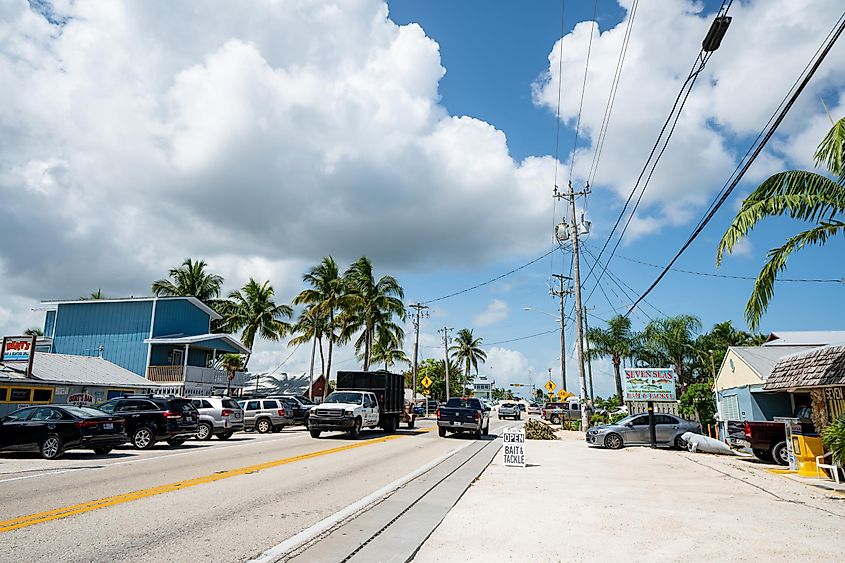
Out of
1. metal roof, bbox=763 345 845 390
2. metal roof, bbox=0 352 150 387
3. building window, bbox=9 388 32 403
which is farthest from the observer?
metal roof, bbox=0 352 150 387

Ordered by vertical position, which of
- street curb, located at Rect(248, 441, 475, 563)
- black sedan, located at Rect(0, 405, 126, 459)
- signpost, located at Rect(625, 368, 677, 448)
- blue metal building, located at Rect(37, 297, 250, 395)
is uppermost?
blue metal building, located at Rect(37, 297, 250, 395)

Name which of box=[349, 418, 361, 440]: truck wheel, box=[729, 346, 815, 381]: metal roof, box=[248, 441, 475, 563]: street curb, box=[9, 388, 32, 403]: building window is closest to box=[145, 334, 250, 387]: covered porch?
box=[9, 388, 32, 403]: building window

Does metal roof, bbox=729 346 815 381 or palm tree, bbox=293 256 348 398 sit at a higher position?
palm tree, bbox=293 256 348 398

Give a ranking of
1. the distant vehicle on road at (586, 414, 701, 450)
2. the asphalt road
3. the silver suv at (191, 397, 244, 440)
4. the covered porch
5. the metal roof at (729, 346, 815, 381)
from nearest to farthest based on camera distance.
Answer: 1. the asphalt road
2. the silver suv at (191, 397, 244, 440)
3. the distant vehicle on road at (586, 414, 701, 450)
4. the metal roof at (729, 346, 815, 381)
5. the covered porch

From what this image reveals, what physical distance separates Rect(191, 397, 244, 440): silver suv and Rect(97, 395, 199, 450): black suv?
2.52m

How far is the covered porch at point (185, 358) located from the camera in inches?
1485

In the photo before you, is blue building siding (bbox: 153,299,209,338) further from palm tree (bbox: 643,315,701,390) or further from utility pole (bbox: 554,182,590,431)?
palm tree (bbox: 643,315,701,390)

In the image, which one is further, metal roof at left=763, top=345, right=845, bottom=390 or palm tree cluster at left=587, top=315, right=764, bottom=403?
palm tree cluster at left=587, top=315, right=764, bottom=403

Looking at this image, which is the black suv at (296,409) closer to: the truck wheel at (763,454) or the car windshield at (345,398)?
the car windshield at (345,398)

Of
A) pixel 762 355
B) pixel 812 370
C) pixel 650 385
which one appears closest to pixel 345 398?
pixel 650 385

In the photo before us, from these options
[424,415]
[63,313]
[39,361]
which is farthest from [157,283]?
[424,415]

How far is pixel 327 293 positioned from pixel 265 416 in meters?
20.9

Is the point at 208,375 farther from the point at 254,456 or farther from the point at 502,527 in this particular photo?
the point at 502,527

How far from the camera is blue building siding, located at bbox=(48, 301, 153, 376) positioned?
3912 cm
